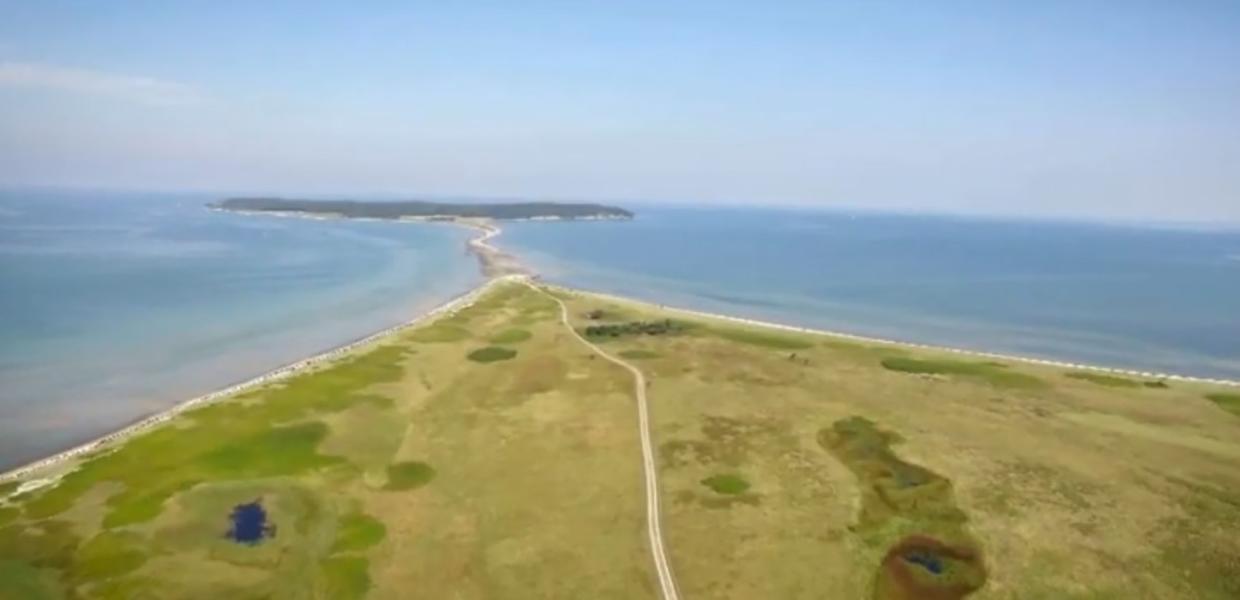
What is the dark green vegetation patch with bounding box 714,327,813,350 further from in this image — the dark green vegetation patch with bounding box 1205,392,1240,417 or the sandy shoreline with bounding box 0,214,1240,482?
the dark green vegetation patch with bounding box 1205,392,1240,417

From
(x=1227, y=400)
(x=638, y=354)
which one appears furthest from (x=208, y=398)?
(x=1227, y=400)

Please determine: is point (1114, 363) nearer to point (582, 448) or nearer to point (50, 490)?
point (582, 448)

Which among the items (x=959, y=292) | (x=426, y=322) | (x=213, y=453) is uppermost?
(x=213, y=453)

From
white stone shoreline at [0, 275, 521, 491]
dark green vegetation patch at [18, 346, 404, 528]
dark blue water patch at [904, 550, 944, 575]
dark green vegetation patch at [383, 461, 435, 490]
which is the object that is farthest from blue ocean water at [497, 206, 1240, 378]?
dark green vegetation patch at [383, 461, 435, 490]

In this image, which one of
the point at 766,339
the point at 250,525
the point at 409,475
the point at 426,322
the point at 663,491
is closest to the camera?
the point at 250,525

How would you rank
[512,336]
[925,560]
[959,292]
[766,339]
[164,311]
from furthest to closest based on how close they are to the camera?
[959,292], [164,311], [766,339], [512,336], [925,560]

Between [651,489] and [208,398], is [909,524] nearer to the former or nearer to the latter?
[651,489]
